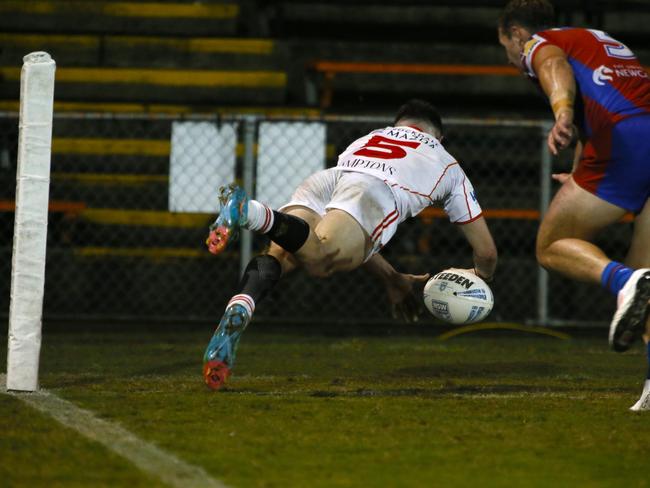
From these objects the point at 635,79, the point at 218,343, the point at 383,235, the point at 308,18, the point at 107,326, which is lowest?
the point at 107,326

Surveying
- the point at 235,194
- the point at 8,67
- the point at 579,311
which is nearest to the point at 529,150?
the point at 579,311

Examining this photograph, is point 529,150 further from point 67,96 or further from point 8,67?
point 8,67

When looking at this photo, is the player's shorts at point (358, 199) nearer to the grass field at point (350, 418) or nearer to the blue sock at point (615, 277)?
the grass field at point (350, 418)

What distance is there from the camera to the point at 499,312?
963 centimetres

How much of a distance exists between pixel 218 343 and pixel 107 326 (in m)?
4.43

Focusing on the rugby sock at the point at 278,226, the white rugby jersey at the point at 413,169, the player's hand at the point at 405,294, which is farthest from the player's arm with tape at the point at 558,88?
the player's hand at the point at 405,294

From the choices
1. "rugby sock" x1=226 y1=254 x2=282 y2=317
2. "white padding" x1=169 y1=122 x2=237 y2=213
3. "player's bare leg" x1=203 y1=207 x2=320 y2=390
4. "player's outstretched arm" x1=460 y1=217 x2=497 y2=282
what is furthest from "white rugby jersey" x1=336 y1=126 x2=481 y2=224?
"white padding" x1=169 y1=122 x2=237 y2=213

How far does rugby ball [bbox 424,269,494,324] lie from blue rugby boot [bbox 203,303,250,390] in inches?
50.8

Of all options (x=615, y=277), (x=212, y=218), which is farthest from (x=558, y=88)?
(x=212, y=218)

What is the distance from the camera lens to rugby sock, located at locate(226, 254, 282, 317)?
5.13 metres

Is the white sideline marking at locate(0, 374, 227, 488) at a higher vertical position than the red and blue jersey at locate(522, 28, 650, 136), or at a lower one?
lower

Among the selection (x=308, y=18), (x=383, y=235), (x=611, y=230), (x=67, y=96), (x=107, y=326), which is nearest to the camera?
(x=383, y=235)

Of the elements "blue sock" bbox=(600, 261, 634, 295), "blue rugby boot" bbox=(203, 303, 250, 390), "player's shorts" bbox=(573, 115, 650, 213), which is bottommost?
"blue rugby boot" bbox=(203, 303, 250, 390)

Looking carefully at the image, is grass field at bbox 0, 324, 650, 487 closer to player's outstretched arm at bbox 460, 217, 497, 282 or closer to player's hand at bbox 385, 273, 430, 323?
player's hand at bbox 385, 273, 430, 323
